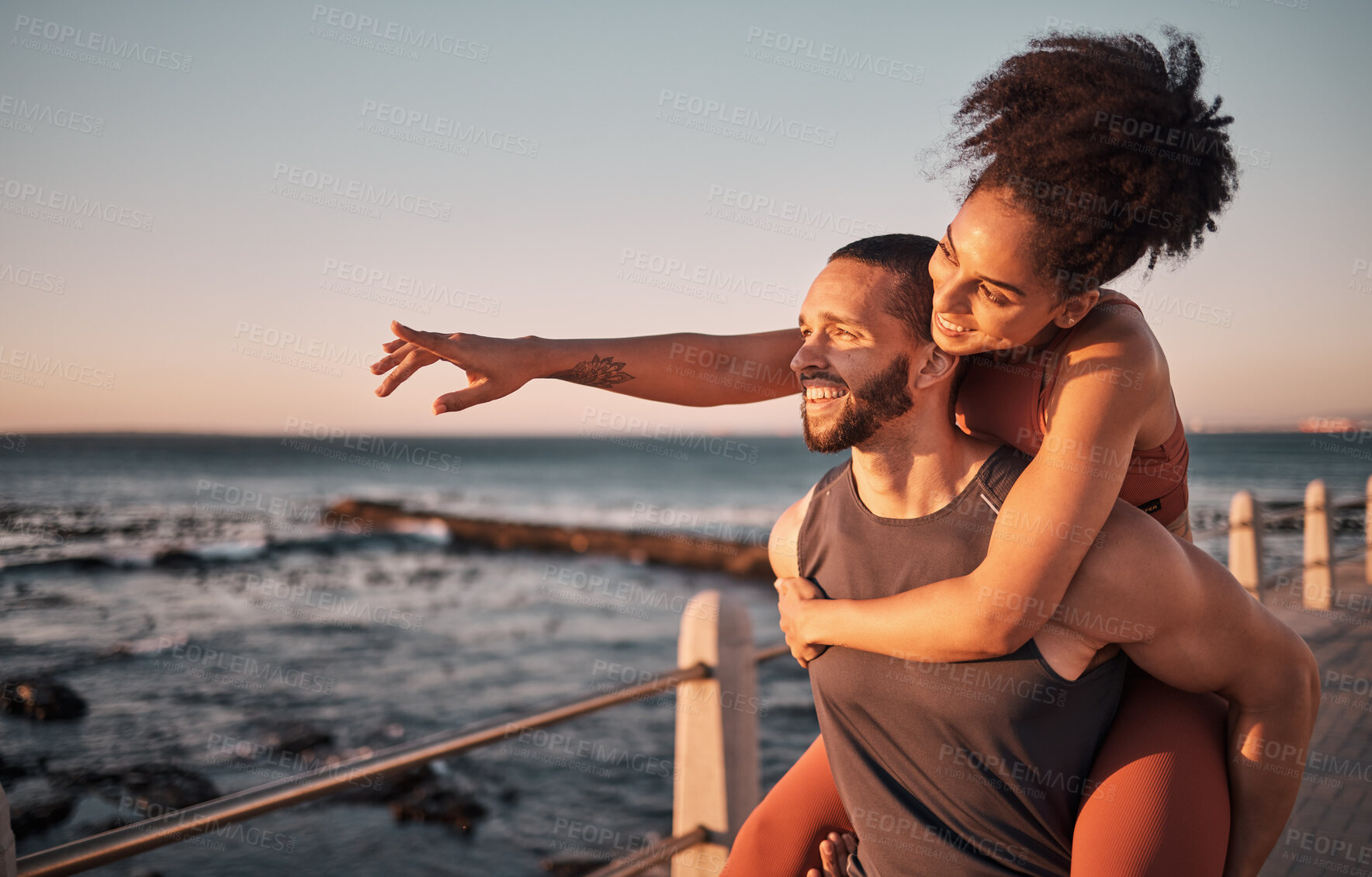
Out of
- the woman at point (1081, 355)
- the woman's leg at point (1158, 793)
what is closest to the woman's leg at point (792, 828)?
the woman at point (1081, 355)

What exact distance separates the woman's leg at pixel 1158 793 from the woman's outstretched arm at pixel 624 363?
108 cm

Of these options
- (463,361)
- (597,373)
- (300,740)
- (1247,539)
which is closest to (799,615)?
(597,373)

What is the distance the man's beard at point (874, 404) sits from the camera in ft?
6.11

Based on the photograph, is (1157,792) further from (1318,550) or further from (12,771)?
(12,771)

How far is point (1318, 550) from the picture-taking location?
9102mm

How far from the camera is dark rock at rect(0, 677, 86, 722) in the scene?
13.8 metres

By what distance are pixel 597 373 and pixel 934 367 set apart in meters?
0.78

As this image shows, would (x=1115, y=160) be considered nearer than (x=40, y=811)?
Yes

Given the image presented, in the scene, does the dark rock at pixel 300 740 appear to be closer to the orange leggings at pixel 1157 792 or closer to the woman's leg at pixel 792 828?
the woman's leg at pixel 792 828

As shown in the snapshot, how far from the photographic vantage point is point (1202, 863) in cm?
158

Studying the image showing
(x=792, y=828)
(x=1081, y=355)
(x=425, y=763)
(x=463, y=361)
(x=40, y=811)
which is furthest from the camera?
(x=40, y=811)

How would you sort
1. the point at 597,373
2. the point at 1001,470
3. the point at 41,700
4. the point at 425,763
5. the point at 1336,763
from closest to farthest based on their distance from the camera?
the point at 1001,470 → the point at 597,373 → the point at 425,763 → the point at 1336,763 → the point at 41,700

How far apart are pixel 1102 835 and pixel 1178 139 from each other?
1.31m

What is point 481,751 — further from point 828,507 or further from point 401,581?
point 401,581
